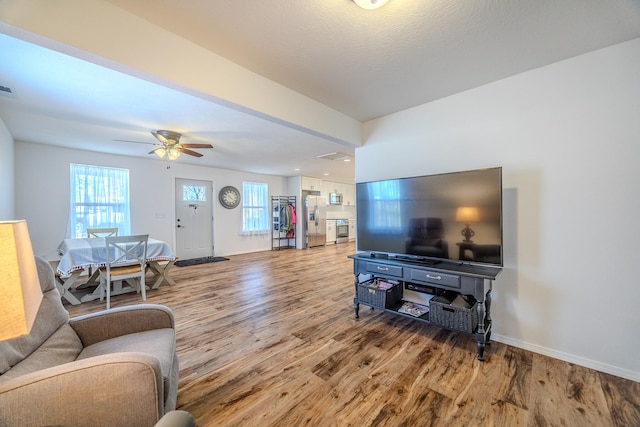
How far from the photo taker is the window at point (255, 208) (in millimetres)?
7014

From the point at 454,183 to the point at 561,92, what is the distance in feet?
3.37

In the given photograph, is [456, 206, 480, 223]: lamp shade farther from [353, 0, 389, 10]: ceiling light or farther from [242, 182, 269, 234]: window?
[242, 182, 269, 234]: window

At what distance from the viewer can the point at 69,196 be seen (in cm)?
436

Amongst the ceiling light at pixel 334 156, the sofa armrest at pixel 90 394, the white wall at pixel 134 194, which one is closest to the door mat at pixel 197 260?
the white wall at pixel 134 194

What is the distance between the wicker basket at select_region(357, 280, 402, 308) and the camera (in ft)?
8.27

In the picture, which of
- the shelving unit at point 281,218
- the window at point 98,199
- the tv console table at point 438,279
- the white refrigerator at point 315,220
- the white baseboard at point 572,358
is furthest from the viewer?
the white refrigerator at point 315,220

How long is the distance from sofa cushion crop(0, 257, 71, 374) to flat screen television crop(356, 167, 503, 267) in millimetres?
2460

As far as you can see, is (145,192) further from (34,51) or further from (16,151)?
(34,51)

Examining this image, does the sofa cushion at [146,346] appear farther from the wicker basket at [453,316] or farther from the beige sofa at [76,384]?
the wicker basket at [453,316]

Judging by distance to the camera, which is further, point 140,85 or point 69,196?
point 69,196

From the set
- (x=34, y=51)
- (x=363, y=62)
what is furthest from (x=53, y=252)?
(x=363, y=62)

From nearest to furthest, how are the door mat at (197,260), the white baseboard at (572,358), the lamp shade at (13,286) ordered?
the lamp shade at (13,286), the white baseboard at (572,358), the door mat at (197,260)

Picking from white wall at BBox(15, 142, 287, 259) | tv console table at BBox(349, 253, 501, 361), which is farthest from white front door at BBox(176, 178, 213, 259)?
tv console table at BBox(349, 253, 501, 361)

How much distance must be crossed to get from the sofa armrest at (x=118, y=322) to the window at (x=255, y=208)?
18.2 feet
